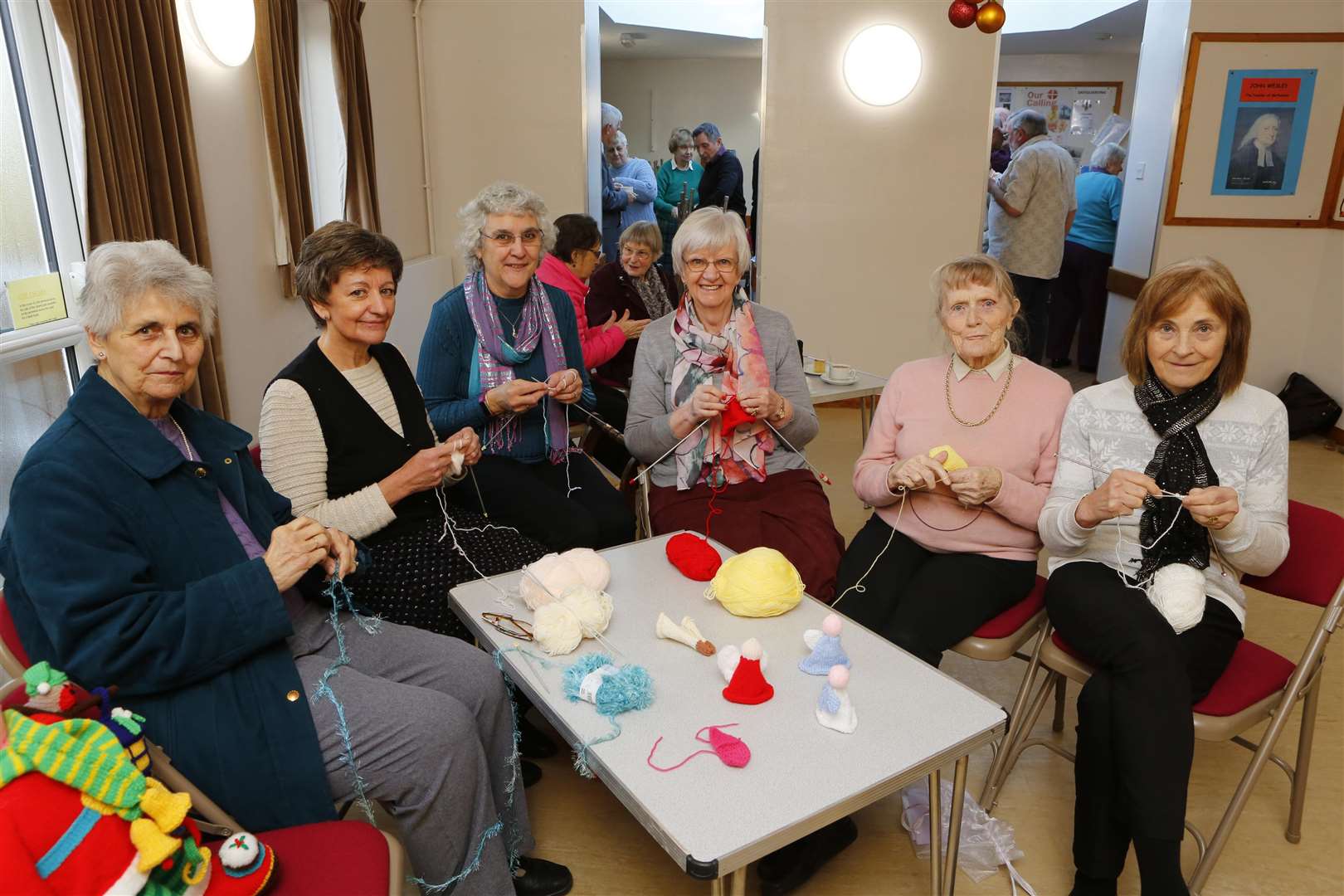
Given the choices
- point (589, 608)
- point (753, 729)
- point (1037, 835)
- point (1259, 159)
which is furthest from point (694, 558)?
point (1259, 159)

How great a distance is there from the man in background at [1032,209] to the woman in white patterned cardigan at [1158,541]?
12.8 feet

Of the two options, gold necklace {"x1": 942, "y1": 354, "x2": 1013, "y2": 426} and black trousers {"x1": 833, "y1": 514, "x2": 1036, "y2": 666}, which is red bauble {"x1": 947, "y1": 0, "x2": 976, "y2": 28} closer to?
gold necklace {"x1": 942, "y1": 354, "x2": 1013, "y2": 426}

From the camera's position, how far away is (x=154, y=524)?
53.7 inches

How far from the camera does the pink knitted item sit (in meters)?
1.25

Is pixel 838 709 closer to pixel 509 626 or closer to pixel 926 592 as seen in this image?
pixel 509 626

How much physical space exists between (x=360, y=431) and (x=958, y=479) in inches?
53.8

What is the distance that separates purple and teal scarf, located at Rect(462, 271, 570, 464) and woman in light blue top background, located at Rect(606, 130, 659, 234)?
12.1ft

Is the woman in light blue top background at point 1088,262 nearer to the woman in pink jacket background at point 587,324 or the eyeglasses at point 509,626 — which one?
the woman in pink jacket background at point 587,324

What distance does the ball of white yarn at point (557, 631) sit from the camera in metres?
1.53

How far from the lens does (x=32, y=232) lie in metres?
2.43

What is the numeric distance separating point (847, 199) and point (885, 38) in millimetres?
907

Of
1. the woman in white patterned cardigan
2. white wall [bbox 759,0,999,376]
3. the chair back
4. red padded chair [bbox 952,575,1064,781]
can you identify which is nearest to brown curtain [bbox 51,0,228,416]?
red padded chair [bbox 952,575,1064,781]

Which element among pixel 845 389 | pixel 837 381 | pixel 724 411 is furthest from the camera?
pixel 837 381

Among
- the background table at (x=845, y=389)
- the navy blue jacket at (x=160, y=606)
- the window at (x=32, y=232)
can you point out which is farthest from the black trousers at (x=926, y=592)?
the window at (x=32, y=232)
